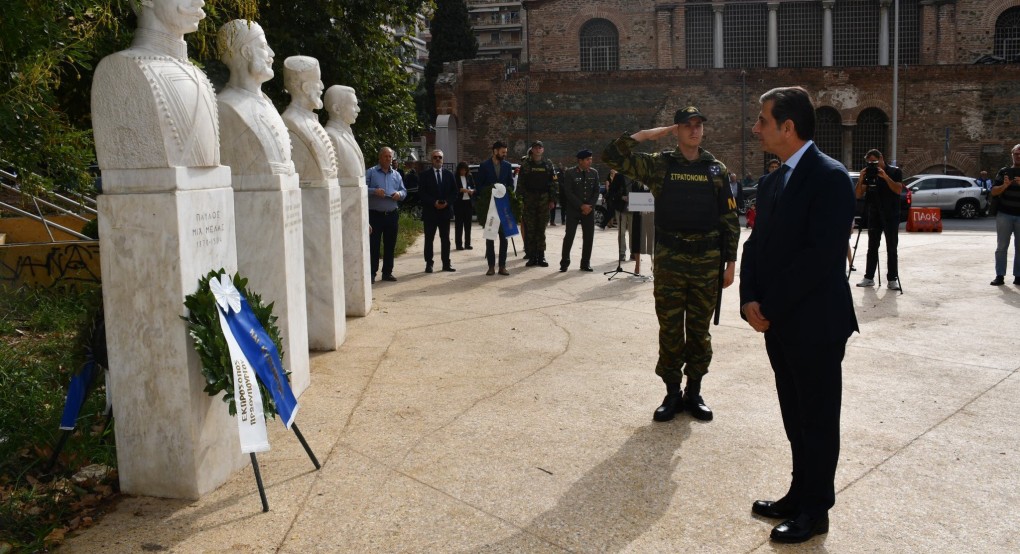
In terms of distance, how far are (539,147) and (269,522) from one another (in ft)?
34.8

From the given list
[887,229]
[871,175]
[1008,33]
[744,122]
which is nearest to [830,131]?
[744,122]

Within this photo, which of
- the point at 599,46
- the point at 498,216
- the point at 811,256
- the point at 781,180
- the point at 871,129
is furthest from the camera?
the point at 599,46

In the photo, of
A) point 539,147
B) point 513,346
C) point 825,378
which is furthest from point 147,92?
point 539,147

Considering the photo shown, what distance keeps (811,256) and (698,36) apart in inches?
1717

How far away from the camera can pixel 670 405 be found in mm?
5926

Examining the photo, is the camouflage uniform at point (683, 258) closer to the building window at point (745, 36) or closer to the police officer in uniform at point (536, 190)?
the police officer in uniform at point (536, 190)

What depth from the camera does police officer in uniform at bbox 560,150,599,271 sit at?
556 inches

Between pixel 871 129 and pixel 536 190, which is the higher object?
pixel 871 129

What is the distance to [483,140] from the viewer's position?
39125 millimetres

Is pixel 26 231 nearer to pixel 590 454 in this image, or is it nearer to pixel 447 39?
pixel 590 454

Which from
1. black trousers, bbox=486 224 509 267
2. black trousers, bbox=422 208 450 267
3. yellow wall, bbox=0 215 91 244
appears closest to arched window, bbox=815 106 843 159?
black trousers, bbox=486 224 509 267

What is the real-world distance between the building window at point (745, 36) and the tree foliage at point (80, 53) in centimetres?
3315

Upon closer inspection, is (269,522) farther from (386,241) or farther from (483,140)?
(483,140)

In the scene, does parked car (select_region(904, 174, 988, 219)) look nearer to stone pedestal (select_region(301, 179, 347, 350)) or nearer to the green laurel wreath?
stone pedestal (select_region(301, 179, 347, 350))
